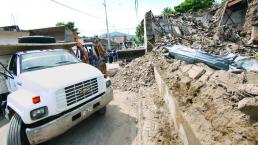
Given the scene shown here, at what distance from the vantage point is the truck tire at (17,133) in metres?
3.10

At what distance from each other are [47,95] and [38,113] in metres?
0.34

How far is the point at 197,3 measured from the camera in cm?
3284

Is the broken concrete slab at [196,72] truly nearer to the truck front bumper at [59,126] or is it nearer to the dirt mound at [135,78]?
the dirt mound at [135,78]

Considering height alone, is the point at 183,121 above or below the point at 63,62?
below

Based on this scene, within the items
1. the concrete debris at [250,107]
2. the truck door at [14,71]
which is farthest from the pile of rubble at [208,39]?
the truck door at [14,71]

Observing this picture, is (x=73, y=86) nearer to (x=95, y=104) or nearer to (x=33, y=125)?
(x=95, y=104)

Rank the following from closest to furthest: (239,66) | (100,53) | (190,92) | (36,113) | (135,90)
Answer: (36,113) → (190,92) → (239,66) → (135,90) → (100,53)

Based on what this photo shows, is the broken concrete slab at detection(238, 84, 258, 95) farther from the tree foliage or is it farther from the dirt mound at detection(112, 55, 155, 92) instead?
the tree foliage

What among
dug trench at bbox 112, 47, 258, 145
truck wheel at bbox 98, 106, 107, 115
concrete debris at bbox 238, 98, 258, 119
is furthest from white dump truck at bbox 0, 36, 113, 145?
concrete debris at bbox 238, 98, 258, 119

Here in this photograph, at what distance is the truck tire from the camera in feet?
10.2

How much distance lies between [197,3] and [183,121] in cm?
3486

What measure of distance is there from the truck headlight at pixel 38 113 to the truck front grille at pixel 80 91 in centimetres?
43

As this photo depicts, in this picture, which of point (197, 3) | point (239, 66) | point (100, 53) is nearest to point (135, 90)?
point (239, 66)

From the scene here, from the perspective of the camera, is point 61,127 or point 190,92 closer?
point 61,127
